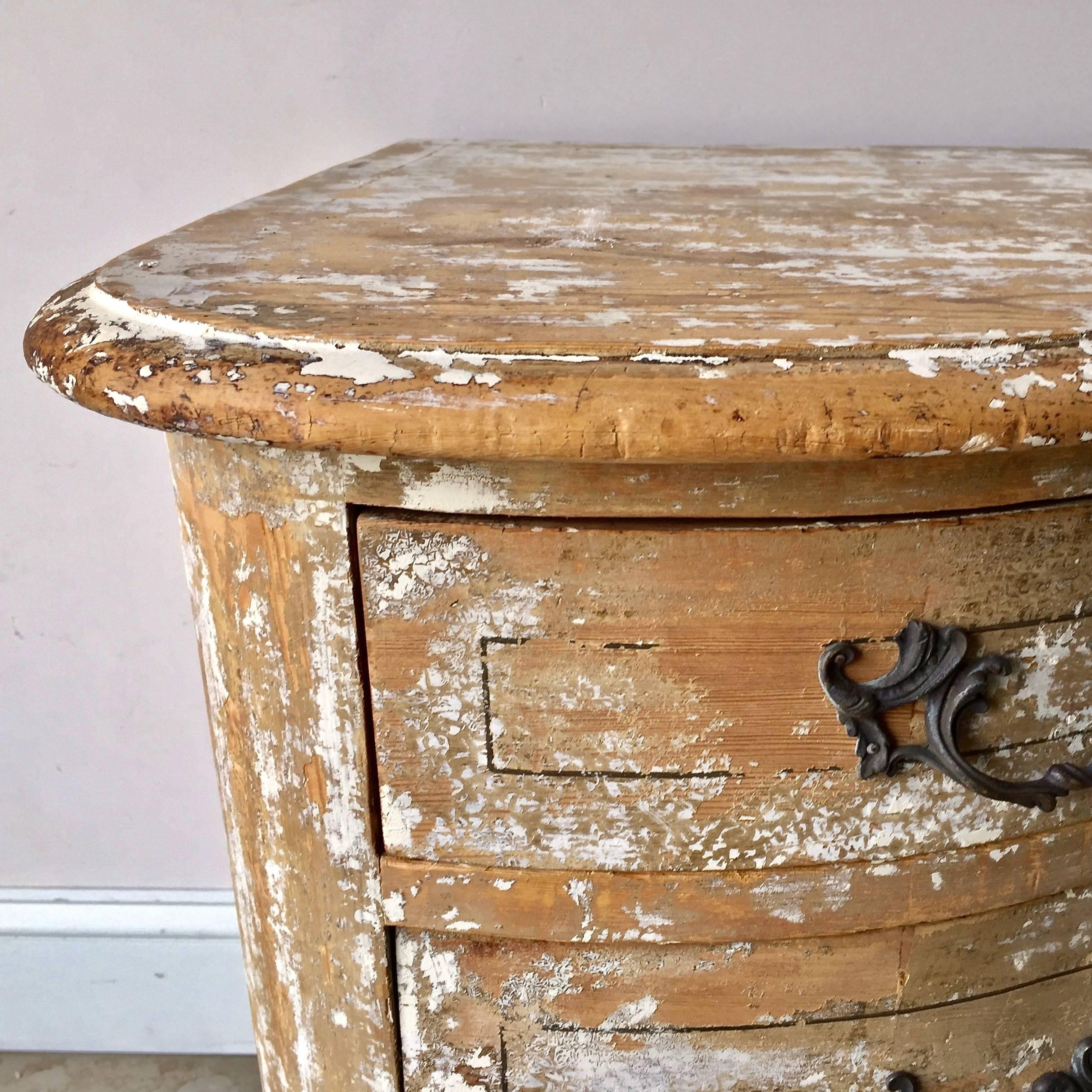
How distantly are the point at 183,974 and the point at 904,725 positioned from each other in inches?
41.6

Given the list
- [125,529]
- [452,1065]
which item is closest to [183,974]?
[125,529]

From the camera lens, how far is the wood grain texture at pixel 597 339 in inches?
14.5

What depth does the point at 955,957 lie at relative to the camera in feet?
1.70

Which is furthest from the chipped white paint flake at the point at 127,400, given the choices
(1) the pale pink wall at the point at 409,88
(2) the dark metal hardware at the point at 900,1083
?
Answer: (1) the pale pink wall at the point at 409,88

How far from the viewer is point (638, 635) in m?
0.44

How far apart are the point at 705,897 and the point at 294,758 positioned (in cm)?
20

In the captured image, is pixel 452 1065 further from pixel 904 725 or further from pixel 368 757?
pixel 904 725

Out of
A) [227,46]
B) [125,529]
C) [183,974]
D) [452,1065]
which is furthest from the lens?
[183,974]

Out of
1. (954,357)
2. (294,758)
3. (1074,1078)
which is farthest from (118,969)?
(954,357)

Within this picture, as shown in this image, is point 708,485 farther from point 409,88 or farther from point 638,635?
point 409,88

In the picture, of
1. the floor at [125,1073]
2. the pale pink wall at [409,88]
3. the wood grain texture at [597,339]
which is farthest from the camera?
the floor at [125,1073]

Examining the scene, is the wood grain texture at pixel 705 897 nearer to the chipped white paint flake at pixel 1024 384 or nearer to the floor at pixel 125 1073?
the chipped white paint flake at pixel 1024 384

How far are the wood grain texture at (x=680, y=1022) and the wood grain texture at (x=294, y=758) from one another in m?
0.03

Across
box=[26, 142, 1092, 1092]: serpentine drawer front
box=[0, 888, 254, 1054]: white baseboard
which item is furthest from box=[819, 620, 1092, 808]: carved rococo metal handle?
box=[0, 888, 254, 1054]: white baseboard
